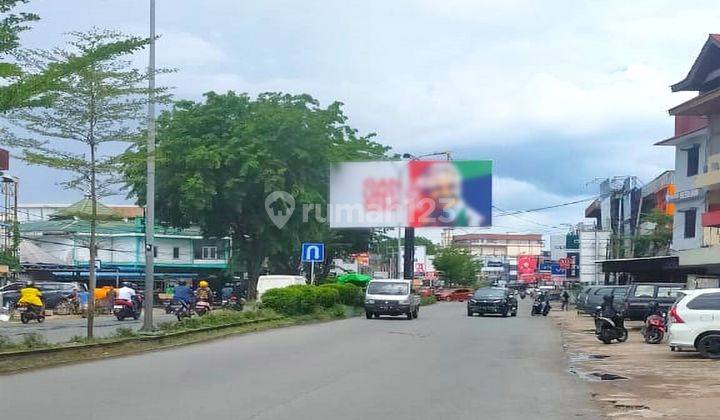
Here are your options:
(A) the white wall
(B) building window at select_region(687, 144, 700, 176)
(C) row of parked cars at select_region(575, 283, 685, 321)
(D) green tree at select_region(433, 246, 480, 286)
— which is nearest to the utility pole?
(C) row of parked cars at select_region(575, 283, 685, 321)

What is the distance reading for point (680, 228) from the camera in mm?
47406

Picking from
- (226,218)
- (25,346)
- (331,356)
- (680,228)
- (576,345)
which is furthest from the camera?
(680,228)

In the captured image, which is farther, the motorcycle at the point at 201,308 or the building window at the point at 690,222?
the building window at the point at 690,222

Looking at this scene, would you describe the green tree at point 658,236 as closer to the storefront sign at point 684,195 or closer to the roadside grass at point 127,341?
the storefront sign at point 684,195

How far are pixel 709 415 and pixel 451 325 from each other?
22.7m

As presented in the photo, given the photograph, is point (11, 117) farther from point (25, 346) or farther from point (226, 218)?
point (226, 218)

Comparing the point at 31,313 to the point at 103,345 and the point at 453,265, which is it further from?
the point at 453,265

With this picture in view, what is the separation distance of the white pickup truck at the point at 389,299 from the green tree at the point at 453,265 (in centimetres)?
7785

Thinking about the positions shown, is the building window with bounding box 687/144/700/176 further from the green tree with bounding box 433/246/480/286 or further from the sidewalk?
the green tree with bounding box 433/246/480/286

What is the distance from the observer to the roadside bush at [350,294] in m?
40.6

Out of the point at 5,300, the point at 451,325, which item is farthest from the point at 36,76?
the point at 5,300

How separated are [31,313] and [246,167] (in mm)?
12226

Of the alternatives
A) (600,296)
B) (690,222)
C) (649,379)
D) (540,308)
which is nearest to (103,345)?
(649,379)

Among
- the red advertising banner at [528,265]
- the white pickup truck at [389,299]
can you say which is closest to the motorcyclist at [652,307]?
the white pickup truck at [389,299]
